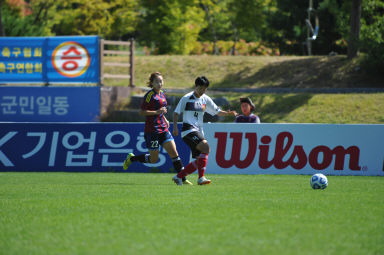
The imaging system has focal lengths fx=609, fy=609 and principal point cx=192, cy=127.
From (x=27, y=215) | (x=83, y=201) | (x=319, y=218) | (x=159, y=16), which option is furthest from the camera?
(x=159, y=16)

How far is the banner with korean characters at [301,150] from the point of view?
15.4 meters

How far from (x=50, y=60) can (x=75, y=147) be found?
11069mm

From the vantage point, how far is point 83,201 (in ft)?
29.1

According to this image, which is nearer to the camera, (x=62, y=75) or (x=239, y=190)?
(x=239, y=190)

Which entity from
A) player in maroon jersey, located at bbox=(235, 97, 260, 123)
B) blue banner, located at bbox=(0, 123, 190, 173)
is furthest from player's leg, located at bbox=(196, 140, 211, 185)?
blue banner, located at bbox=(0, 123, 190, 173)

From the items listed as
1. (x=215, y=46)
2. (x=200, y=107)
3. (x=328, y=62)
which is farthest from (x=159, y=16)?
(x=200, y=107)

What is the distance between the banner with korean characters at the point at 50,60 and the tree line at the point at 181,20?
12.2 metres

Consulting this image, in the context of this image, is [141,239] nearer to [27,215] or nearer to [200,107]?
[27,215]

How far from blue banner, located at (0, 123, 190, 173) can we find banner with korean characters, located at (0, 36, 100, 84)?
32.5 ft

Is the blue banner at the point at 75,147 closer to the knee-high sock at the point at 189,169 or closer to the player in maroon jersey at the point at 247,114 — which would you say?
the player in maroon jersey at the point at 247,114

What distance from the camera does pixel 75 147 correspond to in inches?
633

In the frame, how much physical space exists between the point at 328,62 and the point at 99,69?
38.8ft

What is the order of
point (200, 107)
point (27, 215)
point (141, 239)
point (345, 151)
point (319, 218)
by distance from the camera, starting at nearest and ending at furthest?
1. point (141, 239)
2. point (319, 218)
3. point (27, 215)
4. point (200, 107)
5. point (345, 151)

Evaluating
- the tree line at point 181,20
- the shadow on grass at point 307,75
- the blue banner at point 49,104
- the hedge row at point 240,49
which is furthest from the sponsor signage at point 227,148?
the hedge row at point 240,49
